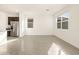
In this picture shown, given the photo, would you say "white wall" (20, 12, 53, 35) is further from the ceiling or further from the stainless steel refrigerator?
the ceiling

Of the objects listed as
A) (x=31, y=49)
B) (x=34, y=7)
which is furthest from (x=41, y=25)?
(x=31, y=49)

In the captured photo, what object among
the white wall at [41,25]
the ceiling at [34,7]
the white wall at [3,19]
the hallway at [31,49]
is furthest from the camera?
the white wall at [41,25]

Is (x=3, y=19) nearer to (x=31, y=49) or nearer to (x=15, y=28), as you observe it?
(x=15, y=28)

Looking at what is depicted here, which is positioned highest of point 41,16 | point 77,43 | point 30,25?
point 41,16

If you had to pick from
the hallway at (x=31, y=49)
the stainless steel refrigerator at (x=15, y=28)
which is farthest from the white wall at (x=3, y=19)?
the hallway at (x=31, y=49)

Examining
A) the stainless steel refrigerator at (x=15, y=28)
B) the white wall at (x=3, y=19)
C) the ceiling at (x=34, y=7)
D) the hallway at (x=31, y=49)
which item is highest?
the ceiling at (x=34, y=7)

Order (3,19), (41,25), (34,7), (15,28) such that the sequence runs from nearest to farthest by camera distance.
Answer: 1. (34,7)
2. (3,19)
3. (15,28)
4. (41,25)

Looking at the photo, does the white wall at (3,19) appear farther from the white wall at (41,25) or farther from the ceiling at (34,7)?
the white wall at (41,25)

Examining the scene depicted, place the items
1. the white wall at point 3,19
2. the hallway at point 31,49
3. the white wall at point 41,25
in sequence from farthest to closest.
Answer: the white wall at point 41,25, the white wall at point 3,19, the hallway at point 31,49

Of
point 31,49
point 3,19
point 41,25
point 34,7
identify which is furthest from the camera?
point 41,25
